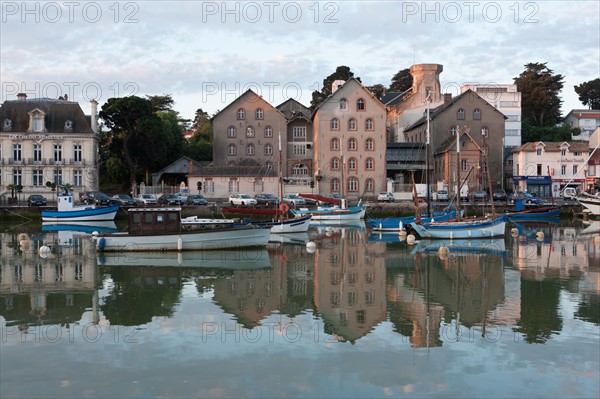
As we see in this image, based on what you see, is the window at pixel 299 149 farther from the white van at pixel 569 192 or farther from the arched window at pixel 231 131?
the white van at pixel 569 192

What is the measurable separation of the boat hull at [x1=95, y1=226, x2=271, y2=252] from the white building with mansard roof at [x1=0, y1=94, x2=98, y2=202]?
3701 centimetres

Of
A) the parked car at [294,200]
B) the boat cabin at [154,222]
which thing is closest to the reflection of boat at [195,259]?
the boat cabin at [154,222]

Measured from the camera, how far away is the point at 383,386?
484 inches

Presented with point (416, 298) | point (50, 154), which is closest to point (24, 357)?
point (416, 298)

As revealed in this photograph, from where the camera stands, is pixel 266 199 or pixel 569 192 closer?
pixel 266 199

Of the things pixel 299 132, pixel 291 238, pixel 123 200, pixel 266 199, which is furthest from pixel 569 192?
pixel 123 200

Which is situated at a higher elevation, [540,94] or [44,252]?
[540,94]

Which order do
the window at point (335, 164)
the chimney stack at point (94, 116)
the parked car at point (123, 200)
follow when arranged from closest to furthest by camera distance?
the parked car at point (123, 200) → the chimney stack at point (94, 116) → the window at point (335, 164)

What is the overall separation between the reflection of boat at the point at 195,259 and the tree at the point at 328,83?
2805 inches

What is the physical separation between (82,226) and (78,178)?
1597 cm

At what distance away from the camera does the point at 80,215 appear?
52719mm

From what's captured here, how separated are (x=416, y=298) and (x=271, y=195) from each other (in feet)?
142

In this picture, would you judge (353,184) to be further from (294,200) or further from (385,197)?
(294,200)

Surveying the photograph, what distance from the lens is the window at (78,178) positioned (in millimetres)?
66375
